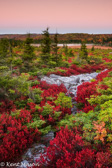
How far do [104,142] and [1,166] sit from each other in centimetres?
303

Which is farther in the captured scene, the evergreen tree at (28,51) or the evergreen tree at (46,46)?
the evergreen tree at (46,46)

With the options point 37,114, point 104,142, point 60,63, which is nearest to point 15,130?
point 37,114

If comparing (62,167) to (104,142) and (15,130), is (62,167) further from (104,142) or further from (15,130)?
(15,130)

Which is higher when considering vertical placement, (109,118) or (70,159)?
(109,118)

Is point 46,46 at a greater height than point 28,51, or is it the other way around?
point 46,46

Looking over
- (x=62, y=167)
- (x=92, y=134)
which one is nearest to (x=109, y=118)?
(x=92, y=134)

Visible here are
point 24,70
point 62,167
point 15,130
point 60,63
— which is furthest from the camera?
point 60,63

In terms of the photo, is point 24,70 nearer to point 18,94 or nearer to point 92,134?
point 18,94

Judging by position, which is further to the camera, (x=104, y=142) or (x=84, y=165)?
(x=104, y=142)

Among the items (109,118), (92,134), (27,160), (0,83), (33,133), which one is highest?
(0,83)

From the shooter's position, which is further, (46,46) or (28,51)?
(46,46)

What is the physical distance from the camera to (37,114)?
18.2 feet

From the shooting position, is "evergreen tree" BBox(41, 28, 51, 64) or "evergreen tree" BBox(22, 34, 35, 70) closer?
"evergreen tree" BBox(22, 34, 35, 70)

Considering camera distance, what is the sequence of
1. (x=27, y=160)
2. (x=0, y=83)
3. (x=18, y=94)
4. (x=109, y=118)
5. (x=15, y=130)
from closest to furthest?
1. (x=27, y=160)
2. (x=109, y=118)
3. (x=15, y=130)
4. (x=0, y=83)
5. (x=18, y=94)
